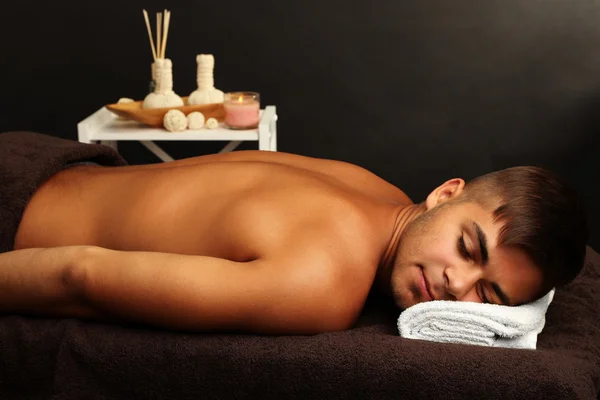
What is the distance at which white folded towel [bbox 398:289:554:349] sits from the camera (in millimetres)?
1310

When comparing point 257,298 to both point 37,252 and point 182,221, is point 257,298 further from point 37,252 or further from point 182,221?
point 37,252

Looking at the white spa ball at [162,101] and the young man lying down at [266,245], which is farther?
the white spa ball at [162,101]

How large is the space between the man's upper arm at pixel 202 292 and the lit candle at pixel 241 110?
132 centimetres

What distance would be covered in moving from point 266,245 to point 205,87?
1.50 m

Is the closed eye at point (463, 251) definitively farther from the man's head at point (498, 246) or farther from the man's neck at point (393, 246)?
the man's neck at point (393, 246)

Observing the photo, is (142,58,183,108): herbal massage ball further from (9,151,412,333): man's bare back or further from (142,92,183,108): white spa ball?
(9,151,412,333): man's bare back

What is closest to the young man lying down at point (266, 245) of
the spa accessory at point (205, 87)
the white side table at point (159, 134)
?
the white side table at point (159, 134)

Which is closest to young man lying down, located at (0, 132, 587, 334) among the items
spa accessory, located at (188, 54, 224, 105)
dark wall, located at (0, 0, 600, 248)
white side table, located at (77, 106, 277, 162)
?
white side table, located at (77, 106, 277, 162)

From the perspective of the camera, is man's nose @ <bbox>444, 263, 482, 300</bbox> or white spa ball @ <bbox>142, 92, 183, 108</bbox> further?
white spa ball @ <bbox>142, 92, 183, 108</bbox>

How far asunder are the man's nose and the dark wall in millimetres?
1819

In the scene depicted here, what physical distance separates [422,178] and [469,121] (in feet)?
1.03

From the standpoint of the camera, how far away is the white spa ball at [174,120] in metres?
2.53

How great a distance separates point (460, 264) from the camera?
54.1 inches

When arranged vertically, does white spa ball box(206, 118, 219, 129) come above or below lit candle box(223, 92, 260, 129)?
below
